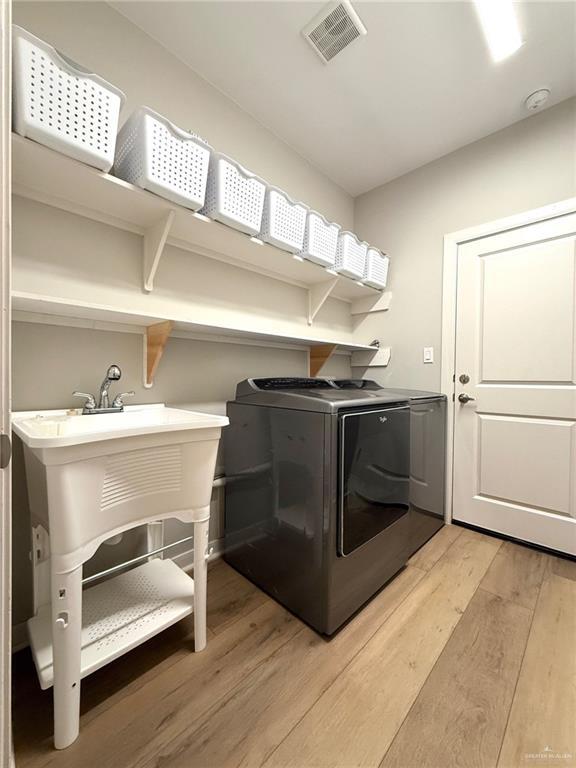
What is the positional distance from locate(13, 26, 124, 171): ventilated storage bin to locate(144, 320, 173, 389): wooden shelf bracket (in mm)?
604

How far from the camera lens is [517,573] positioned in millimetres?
1604

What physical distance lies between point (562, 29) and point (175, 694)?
10.2ft

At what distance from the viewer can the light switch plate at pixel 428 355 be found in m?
2.26

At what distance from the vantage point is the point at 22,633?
44.7 inches

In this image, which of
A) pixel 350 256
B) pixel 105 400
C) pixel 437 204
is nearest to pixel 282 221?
pixel 350 256

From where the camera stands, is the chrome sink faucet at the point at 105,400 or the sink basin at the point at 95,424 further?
the chrome sink faucet at the point at 105,400

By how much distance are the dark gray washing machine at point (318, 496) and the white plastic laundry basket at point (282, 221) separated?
746 millimetres

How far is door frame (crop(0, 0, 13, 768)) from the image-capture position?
21.7 inches

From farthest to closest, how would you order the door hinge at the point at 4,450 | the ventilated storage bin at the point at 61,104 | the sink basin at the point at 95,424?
the ventilated storage bin at the point at 61,104
the sink basin at the point at 95,424
the door hinge at the point at 4,450

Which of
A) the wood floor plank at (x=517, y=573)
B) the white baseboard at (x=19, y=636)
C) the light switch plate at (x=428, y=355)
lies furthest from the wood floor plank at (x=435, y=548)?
the white baseboard at (x=19, y=636)

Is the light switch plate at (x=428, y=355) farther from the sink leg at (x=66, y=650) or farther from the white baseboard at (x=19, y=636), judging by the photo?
the white baseboard at (x=19, y=636)

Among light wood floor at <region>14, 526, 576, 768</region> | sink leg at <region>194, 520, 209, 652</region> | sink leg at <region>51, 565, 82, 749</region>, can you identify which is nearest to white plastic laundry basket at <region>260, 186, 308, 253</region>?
sink leg at <region>194, 520, 209, 652</region>

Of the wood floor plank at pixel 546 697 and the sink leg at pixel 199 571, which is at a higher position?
the sink leg at pixel 199 571

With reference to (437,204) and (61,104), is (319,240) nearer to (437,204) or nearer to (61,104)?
(437,204)
